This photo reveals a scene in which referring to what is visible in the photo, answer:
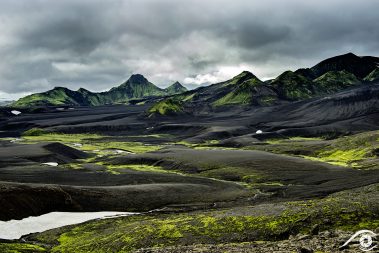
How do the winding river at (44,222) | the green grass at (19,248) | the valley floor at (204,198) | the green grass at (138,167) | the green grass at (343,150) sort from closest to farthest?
the valley floor at (204,198), the green grass at (19,248), the winding river at (44,222), the green grass at (343,150), the green grass at (138,167)

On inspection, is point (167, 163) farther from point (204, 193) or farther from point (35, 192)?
point (35, 192)

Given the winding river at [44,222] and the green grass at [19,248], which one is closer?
the green grass at [19,248]

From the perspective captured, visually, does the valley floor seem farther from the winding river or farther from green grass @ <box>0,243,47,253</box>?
the winding river

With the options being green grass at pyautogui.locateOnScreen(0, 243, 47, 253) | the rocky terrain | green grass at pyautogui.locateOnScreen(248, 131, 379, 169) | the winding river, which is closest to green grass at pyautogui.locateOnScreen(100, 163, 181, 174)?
the rocky terrain

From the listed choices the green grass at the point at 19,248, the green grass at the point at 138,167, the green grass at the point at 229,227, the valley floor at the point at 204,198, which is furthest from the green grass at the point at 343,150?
the green grass at the point at 19,248

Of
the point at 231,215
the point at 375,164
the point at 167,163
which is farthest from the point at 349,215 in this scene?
the point at 167,163

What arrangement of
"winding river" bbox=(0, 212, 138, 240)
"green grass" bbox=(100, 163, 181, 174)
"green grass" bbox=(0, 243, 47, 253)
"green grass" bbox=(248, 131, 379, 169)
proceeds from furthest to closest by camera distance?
1. "green grass" bbox=(100, 163, 181, 174)
2. "green grass" bbox=(248, 131, 379, 169)
3. "winding river" bbox=(0, 212, 138, 240)
4. "green grass" bbox=(0, 243, 47, 253)

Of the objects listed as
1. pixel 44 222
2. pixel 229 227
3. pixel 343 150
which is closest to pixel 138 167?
pixel 44 222

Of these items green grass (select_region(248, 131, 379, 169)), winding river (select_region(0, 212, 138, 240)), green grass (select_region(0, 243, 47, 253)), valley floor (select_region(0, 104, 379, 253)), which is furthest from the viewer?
green grass (select_region(248, 131, 379, 169))

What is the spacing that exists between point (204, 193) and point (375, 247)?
6086 centimetres

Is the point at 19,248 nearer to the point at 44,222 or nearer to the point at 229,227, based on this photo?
the point at 44,222

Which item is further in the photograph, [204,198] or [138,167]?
[138,167]

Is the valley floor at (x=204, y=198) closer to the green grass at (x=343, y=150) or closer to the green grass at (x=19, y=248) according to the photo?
the green grass at (x=19, y=248)

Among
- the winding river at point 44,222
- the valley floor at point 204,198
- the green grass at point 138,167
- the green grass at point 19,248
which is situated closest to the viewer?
the valley floor at point 204,198
